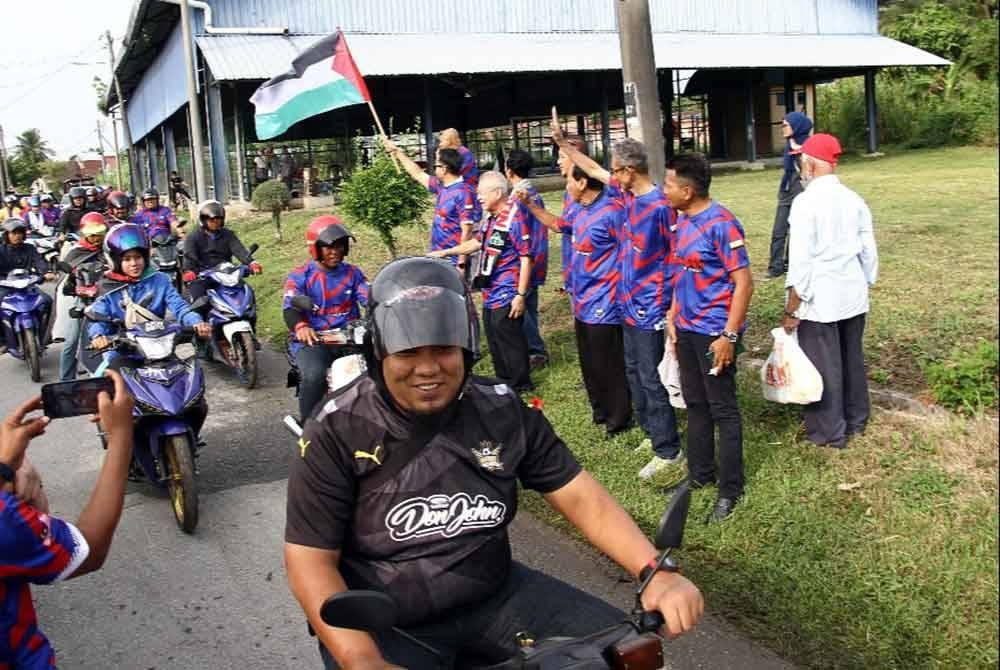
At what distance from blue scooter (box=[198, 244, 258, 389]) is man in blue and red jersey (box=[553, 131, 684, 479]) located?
4.56 m

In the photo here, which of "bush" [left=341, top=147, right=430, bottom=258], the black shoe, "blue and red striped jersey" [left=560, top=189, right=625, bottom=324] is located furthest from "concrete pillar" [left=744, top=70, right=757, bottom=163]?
the black shoe

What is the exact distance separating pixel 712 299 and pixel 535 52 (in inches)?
900

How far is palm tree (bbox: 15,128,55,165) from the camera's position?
92.5 meters

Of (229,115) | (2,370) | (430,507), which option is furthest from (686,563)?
(229,115)

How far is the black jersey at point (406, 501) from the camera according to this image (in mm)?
2439

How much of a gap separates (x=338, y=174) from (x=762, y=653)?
79.9ft

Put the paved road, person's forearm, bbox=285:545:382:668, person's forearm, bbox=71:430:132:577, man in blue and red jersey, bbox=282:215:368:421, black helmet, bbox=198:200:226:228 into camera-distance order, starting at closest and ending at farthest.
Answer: person's forearm, bbox=285:545:382:668 < person's forearm, bbox=71:430:132:577 < the paved road < man in blue and red jersey, bbox=282:215:368:421 < black helmet, bbox=198:200:226:228

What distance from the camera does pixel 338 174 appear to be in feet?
88.5

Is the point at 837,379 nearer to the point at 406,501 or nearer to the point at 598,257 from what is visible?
the point at 598,257

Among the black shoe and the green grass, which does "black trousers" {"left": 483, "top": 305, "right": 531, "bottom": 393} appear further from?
the black shoe

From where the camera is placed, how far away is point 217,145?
25.4 m

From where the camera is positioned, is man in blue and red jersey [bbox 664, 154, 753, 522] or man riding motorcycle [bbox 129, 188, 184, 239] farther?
man riding motorcycle [bbox 129, 188, 184, 239]

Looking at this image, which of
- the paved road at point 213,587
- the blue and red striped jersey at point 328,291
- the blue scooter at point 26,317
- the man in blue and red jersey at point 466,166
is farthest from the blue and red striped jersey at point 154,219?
the blue and red striped jersey at point 328,291

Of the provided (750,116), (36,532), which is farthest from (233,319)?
(750,116)
